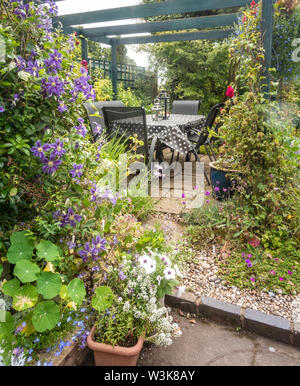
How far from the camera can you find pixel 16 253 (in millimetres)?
1200

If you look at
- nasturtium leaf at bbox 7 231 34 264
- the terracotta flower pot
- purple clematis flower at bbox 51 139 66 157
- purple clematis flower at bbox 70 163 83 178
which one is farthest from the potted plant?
purple clematis flower at bbox 51 139 66 157

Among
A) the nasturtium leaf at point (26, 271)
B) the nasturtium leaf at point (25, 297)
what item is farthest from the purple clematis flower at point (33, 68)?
the nasturtium leaf at point (25, 297)

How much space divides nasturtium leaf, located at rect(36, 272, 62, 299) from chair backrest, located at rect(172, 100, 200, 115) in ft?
17.0

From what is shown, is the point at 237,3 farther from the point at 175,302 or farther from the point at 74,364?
the point at 74,364

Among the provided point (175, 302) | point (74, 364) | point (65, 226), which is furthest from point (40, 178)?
point (175, 302)

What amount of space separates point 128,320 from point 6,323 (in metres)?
0.51

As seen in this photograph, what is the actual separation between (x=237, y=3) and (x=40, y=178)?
4.84 m

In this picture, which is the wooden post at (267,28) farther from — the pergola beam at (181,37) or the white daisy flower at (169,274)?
the pergola beam at (181,37)

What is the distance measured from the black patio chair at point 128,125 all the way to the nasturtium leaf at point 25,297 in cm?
194

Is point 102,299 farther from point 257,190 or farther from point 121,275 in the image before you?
point 257,190

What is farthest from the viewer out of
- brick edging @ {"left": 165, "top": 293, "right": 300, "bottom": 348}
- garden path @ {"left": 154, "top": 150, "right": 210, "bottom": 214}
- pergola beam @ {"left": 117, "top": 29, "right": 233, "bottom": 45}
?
pergola beam @ {"left": 117, "top": 29, "right": 233, "bottom": 45}

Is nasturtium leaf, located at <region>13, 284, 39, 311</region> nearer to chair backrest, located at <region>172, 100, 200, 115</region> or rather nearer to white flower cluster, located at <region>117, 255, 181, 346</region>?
white flower cluster, located at <region>117, 255, 181, 346</region>

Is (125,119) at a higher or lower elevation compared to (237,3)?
lower

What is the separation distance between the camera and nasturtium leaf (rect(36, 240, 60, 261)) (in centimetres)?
115
